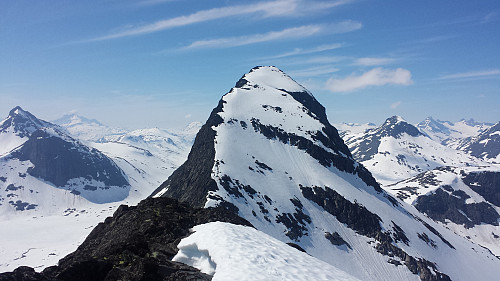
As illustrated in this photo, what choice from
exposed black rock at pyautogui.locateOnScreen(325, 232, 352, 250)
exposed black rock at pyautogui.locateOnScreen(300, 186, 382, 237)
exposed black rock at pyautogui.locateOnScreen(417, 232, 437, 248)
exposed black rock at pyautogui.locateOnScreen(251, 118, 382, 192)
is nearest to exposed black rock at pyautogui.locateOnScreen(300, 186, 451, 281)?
exposed black rock at pyautogui.locateOnScreen(300, 186, 382, 237)

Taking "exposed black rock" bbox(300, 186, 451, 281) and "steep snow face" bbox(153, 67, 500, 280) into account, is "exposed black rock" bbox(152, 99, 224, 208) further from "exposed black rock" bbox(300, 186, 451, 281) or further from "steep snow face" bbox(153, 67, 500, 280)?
"exposed black rock" bbox(300, 186, 451, 281)

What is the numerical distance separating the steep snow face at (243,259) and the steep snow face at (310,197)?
2865 inches

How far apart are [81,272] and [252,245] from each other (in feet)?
39.0

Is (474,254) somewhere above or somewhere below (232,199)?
below

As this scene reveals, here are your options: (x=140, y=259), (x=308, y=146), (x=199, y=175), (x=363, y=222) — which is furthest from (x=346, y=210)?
(x=140, y=259)

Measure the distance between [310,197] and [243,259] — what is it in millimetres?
119551

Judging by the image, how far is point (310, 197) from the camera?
436ft

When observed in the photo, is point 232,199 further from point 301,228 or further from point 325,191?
point 325,191

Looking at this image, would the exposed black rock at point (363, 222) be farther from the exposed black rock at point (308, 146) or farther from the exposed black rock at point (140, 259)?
the exposed black rock at point (140, 259)

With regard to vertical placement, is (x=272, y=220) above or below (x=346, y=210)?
above

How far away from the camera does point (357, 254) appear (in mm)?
115625

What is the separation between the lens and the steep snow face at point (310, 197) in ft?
360

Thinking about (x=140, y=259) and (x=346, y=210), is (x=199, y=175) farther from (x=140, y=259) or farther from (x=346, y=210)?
(x=140, y=259)

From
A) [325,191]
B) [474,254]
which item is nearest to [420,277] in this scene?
[325,191]
